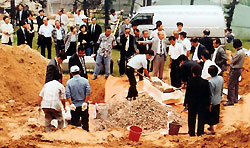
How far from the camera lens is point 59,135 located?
681 centimetres

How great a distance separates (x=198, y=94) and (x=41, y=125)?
3.76m

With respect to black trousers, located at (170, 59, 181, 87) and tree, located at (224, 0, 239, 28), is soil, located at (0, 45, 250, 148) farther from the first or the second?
tree, located at (224, 0, 239, 28)

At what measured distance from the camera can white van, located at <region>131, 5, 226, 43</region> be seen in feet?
56.4

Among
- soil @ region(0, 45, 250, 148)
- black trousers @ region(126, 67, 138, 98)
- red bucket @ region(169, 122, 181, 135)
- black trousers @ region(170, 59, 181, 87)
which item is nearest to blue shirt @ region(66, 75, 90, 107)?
soil @ region(0, 45, 250, 148)

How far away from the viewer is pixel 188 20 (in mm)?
17359

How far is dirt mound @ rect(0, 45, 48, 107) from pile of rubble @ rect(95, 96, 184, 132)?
110 inches

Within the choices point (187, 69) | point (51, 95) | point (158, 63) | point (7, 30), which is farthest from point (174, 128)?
point (7, 30)

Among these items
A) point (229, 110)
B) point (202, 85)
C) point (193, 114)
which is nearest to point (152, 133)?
point (193, 114)

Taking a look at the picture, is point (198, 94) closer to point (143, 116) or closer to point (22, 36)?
point (143, 116)

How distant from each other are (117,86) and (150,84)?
4.69ft

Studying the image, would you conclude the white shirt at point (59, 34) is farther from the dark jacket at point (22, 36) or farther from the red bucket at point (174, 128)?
the red bucket at point (174, 128)

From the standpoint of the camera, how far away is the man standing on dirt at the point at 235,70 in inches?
374

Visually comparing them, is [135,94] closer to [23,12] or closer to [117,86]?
[117,86]

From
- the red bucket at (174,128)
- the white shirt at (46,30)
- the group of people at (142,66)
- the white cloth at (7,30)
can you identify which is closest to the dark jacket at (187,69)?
the group of people at (142,66)
